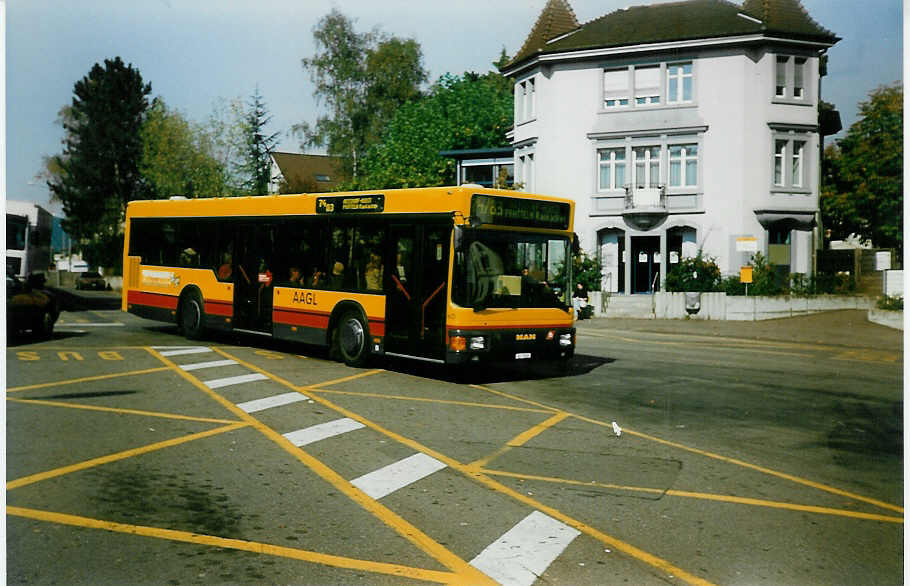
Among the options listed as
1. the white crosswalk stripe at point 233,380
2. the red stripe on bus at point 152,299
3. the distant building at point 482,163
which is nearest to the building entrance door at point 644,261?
the distant building at point 482,163

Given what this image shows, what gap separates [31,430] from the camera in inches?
382

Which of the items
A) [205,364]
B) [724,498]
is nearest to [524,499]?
[724,498]

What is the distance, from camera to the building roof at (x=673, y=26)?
34812mm

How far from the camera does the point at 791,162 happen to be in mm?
36188

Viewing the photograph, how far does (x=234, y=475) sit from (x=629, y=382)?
26.5ft

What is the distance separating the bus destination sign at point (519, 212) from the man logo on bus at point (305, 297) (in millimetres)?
4127

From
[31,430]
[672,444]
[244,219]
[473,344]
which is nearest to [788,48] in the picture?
[244,219]

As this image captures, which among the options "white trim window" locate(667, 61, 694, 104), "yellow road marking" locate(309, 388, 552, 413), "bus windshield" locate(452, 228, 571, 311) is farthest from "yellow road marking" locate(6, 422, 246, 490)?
"white trim window" locate(667, 61, 694, 104)

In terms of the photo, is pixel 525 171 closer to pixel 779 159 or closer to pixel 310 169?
pixel 779 159

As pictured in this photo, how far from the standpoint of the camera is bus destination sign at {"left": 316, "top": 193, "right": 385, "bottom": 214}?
1550 cm

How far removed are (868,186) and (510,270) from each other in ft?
81.8

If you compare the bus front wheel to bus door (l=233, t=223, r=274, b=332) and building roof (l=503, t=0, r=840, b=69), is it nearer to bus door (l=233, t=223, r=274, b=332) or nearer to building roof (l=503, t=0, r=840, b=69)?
bus door (l=233, t=223, r=274, b=332)

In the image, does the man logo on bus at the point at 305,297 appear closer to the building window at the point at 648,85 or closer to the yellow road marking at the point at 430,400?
the yellow road marking at the point at 430,400

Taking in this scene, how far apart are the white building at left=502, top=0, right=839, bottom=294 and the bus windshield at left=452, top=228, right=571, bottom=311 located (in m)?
21.9
